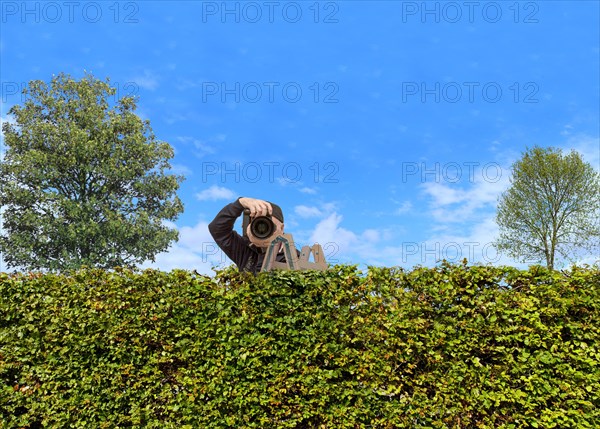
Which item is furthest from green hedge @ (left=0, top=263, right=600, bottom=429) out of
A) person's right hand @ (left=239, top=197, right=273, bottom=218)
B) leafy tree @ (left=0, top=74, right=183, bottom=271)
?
leafy tree @ (left=0, top=74, right=183, bottom=271)

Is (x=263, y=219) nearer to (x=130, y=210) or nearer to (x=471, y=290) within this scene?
(x=471, y=290)

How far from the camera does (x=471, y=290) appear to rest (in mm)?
5727

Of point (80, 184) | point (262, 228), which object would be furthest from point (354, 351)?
point (80, 184)

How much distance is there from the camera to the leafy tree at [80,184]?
24.5 m

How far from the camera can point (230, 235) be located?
7.51 meters

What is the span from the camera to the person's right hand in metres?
6.80

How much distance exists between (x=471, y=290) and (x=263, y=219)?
287 cm

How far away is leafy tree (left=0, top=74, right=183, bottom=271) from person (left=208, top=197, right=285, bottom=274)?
18033 millimetres

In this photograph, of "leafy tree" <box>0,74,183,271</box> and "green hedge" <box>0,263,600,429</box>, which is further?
"leafy tree" <box>0,74,183,271</box>

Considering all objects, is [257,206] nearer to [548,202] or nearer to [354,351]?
[354,351]

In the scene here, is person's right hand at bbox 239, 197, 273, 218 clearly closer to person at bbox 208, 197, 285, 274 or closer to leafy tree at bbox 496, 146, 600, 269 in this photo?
person at bbox 208, 197, 285, 274

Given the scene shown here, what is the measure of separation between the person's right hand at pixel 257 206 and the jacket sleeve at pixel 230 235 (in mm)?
254

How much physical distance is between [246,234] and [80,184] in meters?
21.0

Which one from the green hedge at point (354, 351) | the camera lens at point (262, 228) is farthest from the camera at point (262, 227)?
the green hedge at point (354, 351)
